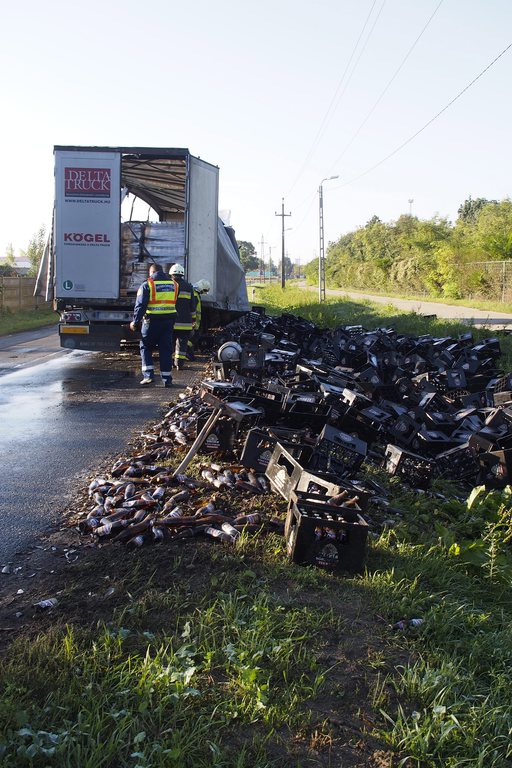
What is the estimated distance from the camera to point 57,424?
27.2 ft

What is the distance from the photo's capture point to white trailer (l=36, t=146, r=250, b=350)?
12.9m

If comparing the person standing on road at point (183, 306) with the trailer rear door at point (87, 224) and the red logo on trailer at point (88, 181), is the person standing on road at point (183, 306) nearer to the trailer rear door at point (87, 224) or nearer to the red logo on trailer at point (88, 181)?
the trailer rear door at point (87, 224)

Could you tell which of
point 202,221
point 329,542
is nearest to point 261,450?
point 329,542

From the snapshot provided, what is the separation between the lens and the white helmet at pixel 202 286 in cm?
1380

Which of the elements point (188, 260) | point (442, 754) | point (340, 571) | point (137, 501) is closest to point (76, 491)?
point (137, 501)

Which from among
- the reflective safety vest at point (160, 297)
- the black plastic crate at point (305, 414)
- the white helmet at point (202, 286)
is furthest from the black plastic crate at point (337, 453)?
the white helmet at point (202, 286)

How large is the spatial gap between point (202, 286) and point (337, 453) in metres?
8.75

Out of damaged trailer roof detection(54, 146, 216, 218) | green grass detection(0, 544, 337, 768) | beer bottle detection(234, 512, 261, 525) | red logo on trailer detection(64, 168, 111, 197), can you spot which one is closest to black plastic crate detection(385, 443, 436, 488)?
beer bottle detection(234, 512, 261, 525)

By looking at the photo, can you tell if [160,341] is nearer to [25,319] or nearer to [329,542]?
[329,542]

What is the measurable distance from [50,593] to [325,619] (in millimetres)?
1485

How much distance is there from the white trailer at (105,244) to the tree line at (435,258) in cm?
2849

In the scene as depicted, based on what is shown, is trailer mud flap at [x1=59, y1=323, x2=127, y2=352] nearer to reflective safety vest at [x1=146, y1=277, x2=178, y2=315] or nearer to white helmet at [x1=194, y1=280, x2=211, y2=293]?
white helmet at [x1=194, y1=280, x2=211, y2=293]

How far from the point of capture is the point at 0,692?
262cm

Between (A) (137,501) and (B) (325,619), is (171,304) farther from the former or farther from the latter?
(B) (325,619)
